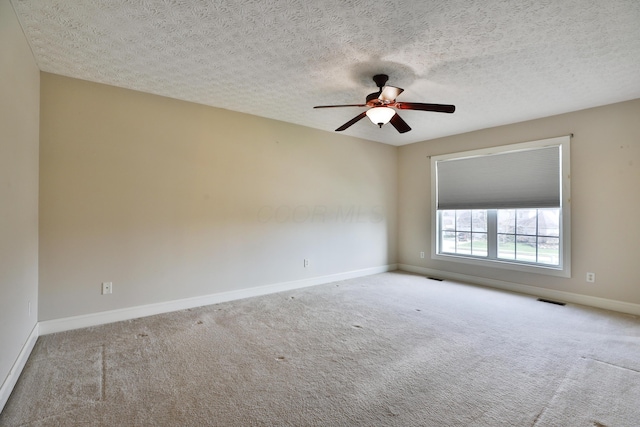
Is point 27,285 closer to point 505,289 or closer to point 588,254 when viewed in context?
point 505,289

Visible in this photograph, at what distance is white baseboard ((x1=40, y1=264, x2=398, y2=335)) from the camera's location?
2.98 metres

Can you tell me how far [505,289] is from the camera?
15.2 feet

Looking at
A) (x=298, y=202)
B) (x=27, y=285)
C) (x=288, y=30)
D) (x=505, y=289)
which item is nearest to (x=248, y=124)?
(x=298, y=202)

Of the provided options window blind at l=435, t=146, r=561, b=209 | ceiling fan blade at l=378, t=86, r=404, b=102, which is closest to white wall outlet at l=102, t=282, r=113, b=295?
ceiling fan blade at l=378, t=86, r=404, b=102

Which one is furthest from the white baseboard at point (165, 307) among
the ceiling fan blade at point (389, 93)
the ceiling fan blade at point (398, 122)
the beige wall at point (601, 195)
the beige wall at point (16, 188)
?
the beige wall at point (601, 195)

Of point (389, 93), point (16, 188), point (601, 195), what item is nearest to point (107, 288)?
point (16, 188)

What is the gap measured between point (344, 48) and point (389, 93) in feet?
1.86

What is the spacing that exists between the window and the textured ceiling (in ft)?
3.05

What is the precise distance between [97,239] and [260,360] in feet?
7.14

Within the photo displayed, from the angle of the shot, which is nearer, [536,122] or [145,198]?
[145,198]

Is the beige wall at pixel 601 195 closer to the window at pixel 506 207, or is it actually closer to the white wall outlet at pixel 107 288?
the window at pixel 506 207

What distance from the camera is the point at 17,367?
2160 millimetres

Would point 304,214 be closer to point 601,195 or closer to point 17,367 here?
point 17,367

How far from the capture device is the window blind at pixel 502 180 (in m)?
4.24
